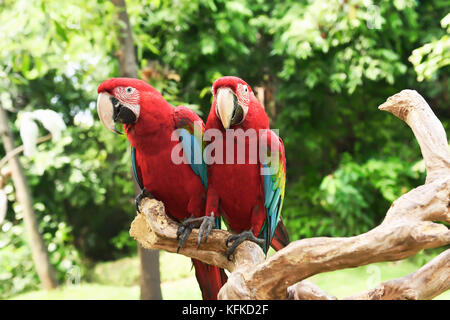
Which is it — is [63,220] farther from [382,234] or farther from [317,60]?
[382,234]

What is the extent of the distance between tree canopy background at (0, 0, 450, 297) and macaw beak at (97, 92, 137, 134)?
1435mm

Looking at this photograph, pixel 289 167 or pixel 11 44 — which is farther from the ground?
pixel 11 44

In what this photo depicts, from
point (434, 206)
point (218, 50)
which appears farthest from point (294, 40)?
point (434, 206)

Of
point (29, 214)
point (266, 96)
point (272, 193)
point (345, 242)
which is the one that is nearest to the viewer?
point (345, 242)

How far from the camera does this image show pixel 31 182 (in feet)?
13.6

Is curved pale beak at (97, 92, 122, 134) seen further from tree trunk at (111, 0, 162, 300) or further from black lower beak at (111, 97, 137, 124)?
tree trunk at (111, 0, 162, 300)

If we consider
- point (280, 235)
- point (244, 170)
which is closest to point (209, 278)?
point (280, 235)

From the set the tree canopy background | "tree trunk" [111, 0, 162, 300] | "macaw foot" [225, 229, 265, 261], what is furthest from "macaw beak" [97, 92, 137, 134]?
the tree canopy background

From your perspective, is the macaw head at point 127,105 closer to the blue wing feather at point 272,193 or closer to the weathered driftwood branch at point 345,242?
the weathered driftwood branch at point 345,242

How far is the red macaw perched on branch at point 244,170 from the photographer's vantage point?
3.83 feet

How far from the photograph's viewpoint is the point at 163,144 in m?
1.30

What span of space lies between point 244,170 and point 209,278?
429mm

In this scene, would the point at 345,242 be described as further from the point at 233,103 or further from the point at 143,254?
the point at 143,254
